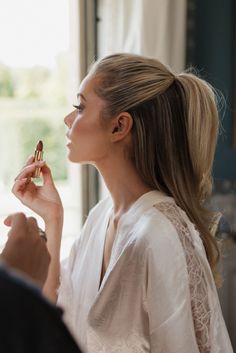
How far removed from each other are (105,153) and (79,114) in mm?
117

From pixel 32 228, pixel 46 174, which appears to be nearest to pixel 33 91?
pixel 46 174

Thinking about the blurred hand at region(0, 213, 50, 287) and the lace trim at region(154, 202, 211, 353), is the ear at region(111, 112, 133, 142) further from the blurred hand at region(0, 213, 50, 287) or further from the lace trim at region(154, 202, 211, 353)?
the blurred hand at region(0, 213, 50, 287)

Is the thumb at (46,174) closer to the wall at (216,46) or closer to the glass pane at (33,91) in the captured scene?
the glass pane at (33,91)

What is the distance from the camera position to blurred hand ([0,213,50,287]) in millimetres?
640

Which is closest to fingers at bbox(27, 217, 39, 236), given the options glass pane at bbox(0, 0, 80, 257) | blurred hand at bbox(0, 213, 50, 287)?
blurred hand at bbox(0, 213, 50, 287)

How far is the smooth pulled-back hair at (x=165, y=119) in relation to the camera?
45.8 inches

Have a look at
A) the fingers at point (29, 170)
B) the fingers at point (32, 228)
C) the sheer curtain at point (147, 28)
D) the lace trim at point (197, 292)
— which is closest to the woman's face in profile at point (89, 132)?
the fingers at point (29, 170)

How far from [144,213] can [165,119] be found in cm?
21

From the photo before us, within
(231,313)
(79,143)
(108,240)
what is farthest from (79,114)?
(231,313)

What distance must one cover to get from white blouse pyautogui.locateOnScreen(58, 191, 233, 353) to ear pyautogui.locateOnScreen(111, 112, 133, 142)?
0.15 metres

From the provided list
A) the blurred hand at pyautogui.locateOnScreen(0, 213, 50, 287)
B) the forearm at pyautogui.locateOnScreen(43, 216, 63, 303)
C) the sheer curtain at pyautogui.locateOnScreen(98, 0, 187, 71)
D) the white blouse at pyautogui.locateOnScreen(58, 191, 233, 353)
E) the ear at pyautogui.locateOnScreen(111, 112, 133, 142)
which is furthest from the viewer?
the sheer curtain at pyautogui.locateOnScreen(98, 0, 187, 71)

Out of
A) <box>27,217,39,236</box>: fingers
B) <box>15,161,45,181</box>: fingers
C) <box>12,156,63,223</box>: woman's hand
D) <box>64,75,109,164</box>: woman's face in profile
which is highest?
→ <box>27,217,39,236</box>: fingers

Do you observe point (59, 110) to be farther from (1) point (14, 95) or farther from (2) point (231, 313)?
(2) point (231, 313)

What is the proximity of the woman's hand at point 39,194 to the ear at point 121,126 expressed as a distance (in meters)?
0.23
